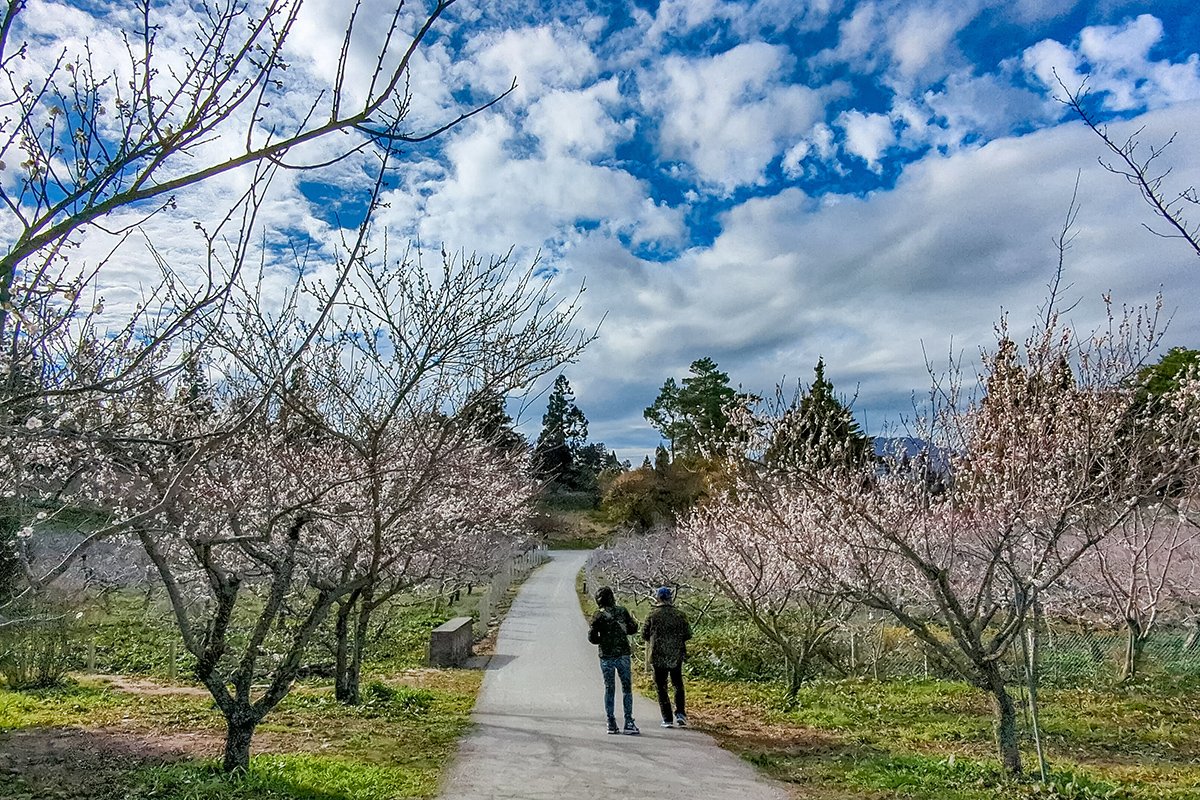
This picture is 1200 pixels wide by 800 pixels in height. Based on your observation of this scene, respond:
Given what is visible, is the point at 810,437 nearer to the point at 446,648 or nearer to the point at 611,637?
the point at 611,637

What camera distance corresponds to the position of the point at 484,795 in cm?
600

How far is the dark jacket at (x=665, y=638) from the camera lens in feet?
28.5

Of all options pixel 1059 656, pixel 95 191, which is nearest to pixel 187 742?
pixel 95 191

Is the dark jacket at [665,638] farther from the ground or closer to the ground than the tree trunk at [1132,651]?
farther from the ground

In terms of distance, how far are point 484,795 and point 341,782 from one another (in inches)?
52.0

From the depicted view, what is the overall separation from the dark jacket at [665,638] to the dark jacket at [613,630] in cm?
38

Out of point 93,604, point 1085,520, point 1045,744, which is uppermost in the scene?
point 1085,520

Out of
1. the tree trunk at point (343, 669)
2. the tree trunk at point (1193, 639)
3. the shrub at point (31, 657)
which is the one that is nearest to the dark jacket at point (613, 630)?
the tree trunk at point (343, 669)

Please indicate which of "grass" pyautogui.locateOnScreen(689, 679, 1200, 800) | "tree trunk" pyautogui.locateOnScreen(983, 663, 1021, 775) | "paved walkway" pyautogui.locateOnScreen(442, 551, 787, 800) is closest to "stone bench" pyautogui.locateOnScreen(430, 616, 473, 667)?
"paved walkway" pyautogui.locateOnScreen(442, 551, 787, 800)

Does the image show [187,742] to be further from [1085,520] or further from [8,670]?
[1085,520]

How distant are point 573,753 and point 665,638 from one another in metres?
1.88

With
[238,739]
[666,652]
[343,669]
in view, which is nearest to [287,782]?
[238,739]

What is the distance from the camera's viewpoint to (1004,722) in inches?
253

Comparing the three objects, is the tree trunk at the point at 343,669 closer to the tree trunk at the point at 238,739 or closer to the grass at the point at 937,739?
the tree trunk at the point at 238,739
